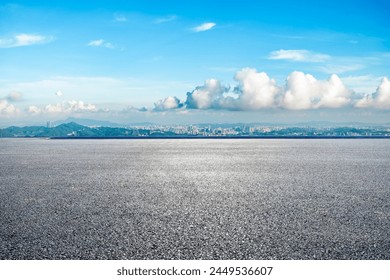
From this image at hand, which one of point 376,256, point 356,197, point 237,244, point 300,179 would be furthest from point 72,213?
point 300,179

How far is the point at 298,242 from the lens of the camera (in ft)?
36.2

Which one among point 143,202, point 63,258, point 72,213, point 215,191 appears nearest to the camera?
point 63,258

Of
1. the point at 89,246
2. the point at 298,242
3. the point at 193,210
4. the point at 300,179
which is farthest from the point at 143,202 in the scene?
the point at 300,179

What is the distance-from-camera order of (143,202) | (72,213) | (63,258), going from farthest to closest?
1. (143,202)
2. (72,213)
3. (63,258)

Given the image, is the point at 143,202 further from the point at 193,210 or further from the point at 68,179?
the point at 68,179

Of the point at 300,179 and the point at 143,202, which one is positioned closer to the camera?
the point at 143,202

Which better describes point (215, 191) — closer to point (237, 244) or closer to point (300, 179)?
point (300, 179)

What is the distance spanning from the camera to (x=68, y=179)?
1051 inches

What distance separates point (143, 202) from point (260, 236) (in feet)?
24.0
